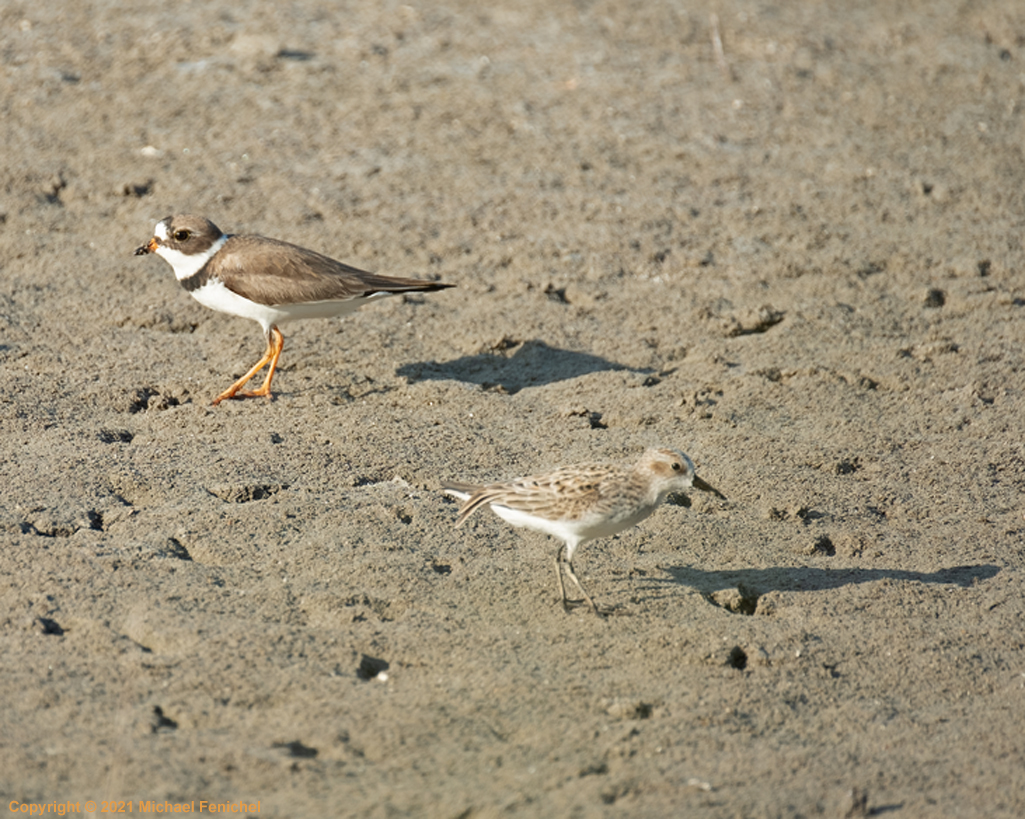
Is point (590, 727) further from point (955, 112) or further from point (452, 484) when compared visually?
point (955, 112)

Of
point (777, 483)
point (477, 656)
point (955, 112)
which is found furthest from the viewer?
point (955, 112)

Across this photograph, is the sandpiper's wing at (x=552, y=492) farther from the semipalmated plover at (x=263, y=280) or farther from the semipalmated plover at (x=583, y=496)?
the semipalmated plover at (x=263, y=280)

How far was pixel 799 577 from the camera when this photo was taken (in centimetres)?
524

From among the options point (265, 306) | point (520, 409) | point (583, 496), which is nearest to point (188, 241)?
point (265, 306)

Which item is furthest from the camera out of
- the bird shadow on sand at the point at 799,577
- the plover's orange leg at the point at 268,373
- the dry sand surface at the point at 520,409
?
the plover's orange leg at the point at 268,373

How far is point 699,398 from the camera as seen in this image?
677cm

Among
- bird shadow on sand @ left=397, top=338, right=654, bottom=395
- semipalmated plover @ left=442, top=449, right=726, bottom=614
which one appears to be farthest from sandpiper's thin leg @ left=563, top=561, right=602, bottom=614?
bird shadow on sand @ left=397, top=338, right=654, bottom=395

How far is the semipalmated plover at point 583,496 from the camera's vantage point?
4770 mm

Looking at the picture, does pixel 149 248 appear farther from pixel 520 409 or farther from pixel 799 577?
pixel 799 577

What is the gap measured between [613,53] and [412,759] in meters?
8.31

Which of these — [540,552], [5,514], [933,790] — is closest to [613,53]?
[540,552]

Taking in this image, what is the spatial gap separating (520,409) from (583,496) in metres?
1.97

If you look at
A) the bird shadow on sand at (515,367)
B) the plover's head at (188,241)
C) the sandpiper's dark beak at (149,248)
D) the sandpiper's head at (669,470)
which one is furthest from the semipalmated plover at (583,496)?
the sandpiper's dark beak at (149,248)

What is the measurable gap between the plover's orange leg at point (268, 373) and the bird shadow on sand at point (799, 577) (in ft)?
9.23
